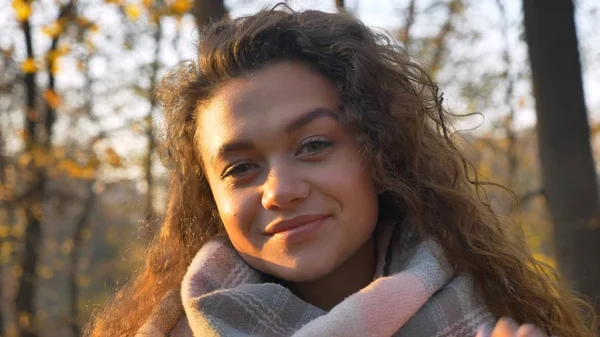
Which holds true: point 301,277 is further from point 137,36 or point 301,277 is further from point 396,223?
point 137,36

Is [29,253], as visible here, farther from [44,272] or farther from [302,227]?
[302,227]

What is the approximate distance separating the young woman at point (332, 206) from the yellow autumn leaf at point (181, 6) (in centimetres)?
379

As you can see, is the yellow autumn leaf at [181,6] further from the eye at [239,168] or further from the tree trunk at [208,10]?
the eye at [239,168]

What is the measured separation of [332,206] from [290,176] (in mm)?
137

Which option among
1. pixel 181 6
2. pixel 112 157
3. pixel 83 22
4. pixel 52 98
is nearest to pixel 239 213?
pixel 181 6

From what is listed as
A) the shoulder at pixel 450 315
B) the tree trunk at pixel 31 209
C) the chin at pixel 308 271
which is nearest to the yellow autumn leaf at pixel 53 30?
the tree trunk at pixel 31 209

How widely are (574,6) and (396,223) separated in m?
2.43

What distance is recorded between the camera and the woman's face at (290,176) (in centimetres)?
190

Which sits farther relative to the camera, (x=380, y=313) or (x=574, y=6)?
(x=574, y=6)

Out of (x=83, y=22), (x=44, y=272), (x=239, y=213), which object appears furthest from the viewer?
(x=44, y=272)

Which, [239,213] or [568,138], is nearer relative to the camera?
[239,213]


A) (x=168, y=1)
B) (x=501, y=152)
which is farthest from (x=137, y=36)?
(x=501, y=152)

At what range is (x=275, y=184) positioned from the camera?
6.22 ft

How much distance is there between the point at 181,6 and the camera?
602cm
